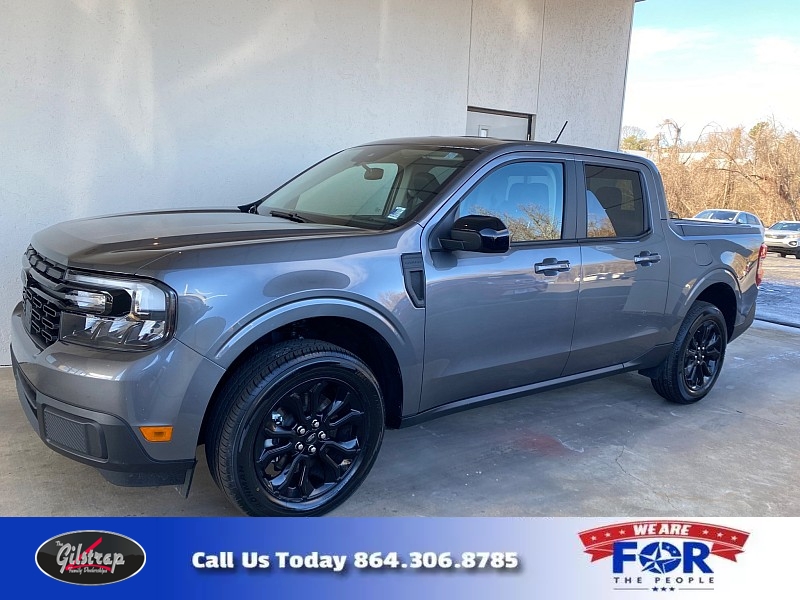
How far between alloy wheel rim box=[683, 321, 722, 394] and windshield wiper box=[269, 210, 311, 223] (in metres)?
3.00

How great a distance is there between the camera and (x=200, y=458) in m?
3.67

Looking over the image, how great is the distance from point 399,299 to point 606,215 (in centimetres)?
173

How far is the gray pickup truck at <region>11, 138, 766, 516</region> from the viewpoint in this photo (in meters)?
2.48

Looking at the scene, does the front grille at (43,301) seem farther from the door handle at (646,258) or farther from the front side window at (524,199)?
the door handle at (646,258)

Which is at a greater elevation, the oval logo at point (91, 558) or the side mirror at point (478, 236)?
the side mirror at point (478, 236)

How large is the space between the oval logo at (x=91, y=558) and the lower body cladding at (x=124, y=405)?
23cm

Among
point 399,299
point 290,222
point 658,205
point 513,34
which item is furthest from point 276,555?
point 513,34

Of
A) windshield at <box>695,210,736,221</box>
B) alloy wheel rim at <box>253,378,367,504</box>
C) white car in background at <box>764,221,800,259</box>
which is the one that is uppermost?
alloy wheel rim at <box>253,378,367,504</box>

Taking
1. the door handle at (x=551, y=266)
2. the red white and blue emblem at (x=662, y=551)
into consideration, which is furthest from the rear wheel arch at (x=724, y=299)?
the red white and blue emblem at (x=662, y=551)

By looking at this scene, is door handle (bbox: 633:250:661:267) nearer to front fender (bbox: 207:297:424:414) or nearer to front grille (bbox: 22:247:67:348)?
front fender (bbox: 207:297:424:414)

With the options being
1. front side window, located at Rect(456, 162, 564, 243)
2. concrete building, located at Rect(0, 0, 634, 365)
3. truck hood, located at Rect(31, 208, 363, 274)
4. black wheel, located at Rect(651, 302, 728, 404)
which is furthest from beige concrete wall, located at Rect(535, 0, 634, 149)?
truck hood, located at Rect(31, 208, 363, 274)

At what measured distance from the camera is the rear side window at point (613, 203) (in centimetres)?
396

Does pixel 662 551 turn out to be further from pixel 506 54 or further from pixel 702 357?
pixel 506 54

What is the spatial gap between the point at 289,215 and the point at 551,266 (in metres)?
1.51
